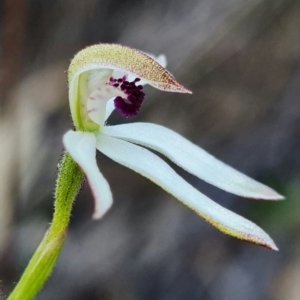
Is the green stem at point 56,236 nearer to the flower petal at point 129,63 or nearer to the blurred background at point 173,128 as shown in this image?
the flower petal at point 129,63

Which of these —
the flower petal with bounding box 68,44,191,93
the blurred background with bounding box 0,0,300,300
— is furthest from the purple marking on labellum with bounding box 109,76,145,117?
the blurred background with bounding box 0,0,300,300

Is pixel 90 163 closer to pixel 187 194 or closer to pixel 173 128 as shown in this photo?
pixel 187 194

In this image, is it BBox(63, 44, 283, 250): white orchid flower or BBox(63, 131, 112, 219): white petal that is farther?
BBox(63, 44, 283, 250): white orchid flower

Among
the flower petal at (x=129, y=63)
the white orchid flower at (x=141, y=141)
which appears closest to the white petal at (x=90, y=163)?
the white orchid flower at (x=141, y=141)

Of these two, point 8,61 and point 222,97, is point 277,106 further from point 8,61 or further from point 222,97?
point 8,61

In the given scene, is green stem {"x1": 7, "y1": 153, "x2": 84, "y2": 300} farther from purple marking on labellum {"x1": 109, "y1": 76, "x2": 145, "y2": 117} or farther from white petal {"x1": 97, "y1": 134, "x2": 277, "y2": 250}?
purple marking on labellum {"x1": 109, "y1": 76, "x2": 145, "y2": 117}

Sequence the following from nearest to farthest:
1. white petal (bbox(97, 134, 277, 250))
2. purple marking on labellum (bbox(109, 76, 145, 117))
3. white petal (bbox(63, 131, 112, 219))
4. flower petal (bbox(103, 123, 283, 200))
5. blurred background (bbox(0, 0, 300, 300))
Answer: white petal (bbox(63, 131, 112, 219)) < white petal (bbox(97, 134, 277, 250)) < flower petal (bbox(103, 123, 283, 200)) < purple marking on labellum (bbox(109, 76, 145, 117)) < blurred background (bbox(0, 0, 300, 300))
